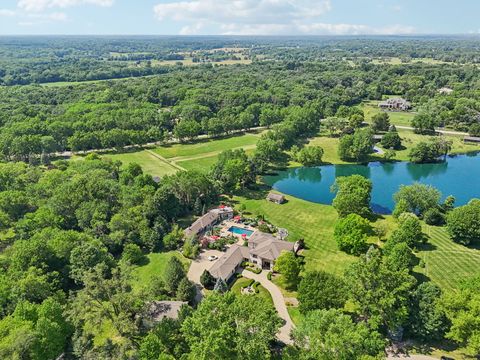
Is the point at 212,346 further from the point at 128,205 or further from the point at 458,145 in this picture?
the point at 458,145

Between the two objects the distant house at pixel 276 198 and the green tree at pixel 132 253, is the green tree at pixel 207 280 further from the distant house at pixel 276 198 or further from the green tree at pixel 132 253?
the distant house at pixel 276 198

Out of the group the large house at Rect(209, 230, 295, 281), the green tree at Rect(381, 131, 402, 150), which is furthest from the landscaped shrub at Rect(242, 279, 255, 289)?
the green tree at Rect(381, 131, 402, 150)

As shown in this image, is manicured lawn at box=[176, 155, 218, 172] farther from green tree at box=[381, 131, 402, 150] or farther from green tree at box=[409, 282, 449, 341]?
green tree at box=[409, 282, 449, 341]

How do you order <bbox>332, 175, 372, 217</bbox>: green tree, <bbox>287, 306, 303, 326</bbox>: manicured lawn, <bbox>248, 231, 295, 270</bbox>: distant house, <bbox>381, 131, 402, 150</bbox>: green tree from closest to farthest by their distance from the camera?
<bbox>287, 306, 303, 326</bbox>: manicured lawn, <bbox>248, 231, 295, 270</bbox>: distant house, <bbox>332, 175, 372, 217</bbox>: green tree, <bbox>381, 131, 402, 150</bbox>: green tree

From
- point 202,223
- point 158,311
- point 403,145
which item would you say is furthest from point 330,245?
point 403,145

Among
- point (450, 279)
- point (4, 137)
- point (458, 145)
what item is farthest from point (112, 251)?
point (458, 145)

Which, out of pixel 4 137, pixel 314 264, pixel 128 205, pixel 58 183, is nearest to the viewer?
pixel 314 264
